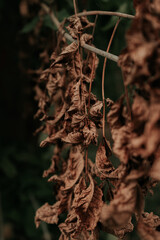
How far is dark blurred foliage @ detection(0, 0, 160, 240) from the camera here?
3.89 feet

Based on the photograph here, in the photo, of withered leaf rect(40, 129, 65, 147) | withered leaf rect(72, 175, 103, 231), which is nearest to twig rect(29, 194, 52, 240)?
withered leaf rect(40, 129, 65, 147)

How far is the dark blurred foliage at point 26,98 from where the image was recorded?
1.19 m

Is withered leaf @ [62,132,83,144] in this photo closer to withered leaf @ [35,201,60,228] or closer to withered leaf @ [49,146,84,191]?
withered leaf @ [49,146,84,191]

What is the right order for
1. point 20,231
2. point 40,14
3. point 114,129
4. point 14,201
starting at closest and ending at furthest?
point 114,129, point 40,14, point 14,201, point 20,231

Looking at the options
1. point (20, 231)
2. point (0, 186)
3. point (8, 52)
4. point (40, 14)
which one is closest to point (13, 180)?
point (0, 186)

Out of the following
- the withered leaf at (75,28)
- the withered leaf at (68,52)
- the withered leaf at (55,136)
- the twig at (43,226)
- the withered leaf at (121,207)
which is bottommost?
the twig at (43,226)

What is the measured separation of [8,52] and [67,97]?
1.34 meters

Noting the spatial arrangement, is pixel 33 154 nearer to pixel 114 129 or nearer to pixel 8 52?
pixel 8 52

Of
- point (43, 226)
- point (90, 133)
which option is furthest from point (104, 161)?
point (43, 226)

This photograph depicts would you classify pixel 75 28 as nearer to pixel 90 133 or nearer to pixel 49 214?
pixel 90 133

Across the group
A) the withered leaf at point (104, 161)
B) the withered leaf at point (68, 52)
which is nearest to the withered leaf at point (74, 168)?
the withered leaf at point (104, 161)

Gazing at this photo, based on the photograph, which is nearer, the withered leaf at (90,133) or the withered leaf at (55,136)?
the withered leaf at (90,133)

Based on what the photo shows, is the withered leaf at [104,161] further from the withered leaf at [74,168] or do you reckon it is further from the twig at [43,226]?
the twig at [43,226]

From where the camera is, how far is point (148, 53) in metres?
0.42
